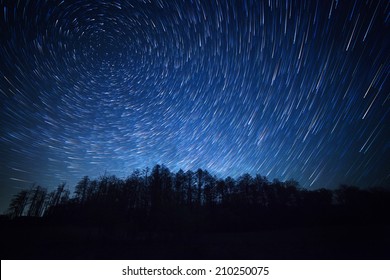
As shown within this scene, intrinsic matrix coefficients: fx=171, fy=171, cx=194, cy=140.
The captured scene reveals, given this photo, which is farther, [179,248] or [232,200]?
[232,200]

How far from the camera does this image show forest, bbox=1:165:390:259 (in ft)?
52.8

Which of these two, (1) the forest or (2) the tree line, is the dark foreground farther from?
(2) the tree line

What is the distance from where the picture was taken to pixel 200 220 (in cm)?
1881

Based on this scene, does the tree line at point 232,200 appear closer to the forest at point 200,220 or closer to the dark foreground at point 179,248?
the forest at point 200,220

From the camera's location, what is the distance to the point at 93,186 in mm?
47312

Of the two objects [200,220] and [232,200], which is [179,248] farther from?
[232,200]

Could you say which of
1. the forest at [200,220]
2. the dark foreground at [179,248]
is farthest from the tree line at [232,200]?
the dark foreground at [179,248]

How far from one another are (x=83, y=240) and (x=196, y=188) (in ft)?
72.6

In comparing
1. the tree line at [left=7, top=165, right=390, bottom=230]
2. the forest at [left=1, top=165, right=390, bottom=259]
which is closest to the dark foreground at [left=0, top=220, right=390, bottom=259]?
the forest at [left=1, top=165, right=390, bottom=259]

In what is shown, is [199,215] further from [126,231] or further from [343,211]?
[343,211]

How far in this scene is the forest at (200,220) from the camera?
1610 cm

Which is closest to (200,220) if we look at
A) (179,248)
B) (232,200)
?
(179,248)

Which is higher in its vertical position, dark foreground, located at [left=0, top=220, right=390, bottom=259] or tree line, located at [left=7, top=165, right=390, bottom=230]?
tree line, located at [left=7, top=165, right=390, bottom=230]
